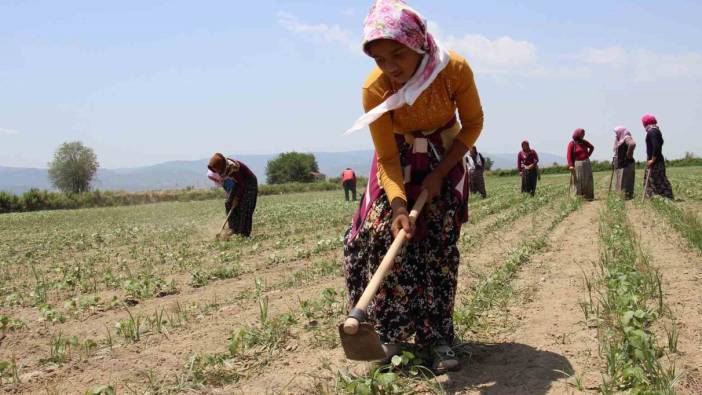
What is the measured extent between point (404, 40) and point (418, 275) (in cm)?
119

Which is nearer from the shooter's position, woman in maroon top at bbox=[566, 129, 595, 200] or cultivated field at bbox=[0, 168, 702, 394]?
cultivated field at bbox=[0, 168, 702, 394]

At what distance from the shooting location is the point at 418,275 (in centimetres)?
323

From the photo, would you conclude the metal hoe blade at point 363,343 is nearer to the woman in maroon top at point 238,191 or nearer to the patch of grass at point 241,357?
the patch of grass at point 241,357

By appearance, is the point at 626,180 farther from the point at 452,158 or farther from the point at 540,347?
the point at 452,158

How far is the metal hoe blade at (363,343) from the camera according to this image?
2.61 m

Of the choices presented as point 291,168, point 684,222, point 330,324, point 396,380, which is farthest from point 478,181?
point 291,168

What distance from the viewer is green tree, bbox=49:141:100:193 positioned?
97312mm

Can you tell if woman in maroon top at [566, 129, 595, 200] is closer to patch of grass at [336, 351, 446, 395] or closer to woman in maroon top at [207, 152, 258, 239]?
woman in maroon top at [207, 152, 258, 239]

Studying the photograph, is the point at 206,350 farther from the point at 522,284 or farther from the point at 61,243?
the point at 61,243

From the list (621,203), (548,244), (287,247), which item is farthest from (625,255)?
(621,203)

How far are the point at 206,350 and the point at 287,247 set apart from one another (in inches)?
210

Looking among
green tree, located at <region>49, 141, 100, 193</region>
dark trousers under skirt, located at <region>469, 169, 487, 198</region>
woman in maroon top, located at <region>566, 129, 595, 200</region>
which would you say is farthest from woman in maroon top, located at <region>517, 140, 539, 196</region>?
green tree, located at <region>49, 141, 100, 193</region>

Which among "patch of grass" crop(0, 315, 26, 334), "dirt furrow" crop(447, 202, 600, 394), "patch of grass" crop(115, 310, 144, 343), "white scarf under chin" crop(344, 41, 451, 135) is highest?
"white scarf under chin" crop(344, 41, 451, 135)

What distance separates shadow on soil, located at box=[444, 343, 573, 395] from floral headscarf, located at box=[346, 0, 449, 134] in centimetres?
133
